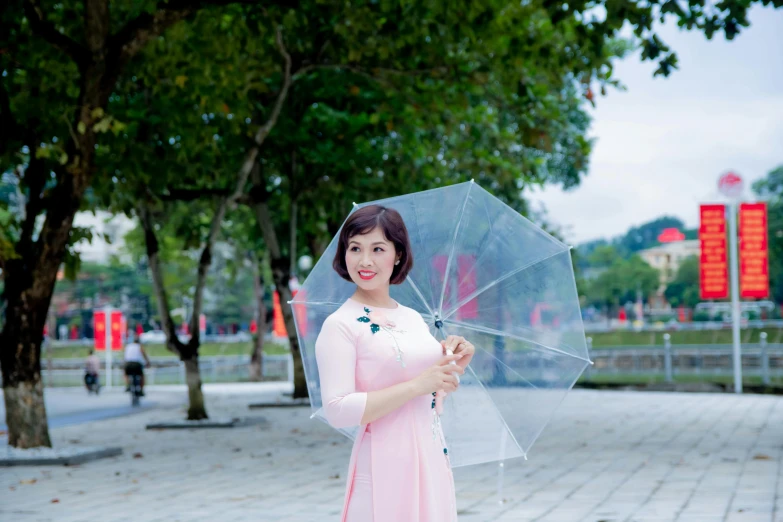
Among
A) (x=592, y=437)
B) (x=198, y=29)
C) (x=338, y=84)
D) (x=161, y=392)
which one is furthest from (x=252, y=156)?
(x=161, y=392)

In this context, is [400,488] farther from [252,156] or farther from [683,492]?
[252,156]

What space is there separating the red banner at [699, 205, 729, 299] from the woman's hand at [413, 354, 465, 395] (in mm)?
22164

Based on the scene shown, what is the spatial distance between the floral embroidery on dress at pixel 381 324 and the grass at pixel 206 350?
62551mm

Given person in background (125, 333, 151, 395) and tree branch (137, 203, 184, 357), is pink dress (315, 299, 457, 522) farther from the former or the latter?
person in background (125, 333, 151, 395)

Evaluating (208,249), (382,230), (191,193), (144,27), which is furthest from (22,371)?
(382,230)

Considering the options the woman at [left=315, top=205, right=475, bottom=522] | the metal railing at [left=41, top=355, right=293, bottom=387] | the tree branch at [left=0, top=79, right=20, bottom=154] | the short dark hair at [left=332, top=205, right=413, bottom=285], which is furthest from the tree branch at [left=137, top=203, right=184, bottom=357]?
the metal railing at [left=41, top=355, right=293, bottom=387]

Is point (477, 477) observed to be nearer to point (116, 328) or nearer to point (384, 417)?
point (384, 417)

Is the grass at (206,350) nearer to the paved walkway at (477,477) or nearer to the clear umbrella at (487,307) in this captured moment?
the paved walkway at (477,477)

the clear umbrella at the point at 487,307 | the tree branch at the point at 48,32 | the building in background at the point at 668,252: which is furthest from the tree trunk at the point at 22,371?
the building in background at the point at 668,252

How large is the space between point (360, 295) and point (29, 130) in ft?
36.4

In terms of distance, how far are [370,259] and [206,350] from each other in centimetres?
7020

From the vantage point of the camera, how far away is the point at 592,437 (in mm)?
13820

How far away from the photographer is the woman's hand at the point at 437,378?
3385mm

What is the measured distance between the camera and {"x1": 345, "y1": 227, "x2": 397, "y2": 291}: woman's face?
3533mm
